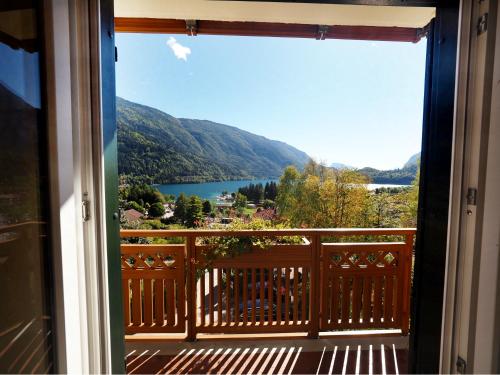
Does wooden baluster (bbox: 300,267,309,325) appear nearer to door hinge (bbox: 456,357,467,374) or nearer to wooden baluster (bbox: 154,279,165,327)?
door hinge (bbox: 456,357,467,374)

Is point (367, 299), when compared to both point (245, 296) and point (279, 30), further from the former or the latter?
point (279, 30)

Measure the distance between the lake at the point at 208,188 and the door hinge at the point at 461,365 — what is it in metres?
2.04

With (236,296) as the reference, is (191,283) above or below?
above

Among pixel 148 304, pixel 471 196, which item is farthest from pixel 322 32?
pixel 148 304

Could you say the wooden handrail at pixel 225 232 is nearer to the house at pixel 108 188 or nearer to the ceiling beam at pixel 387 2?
the house at pixel 108 188

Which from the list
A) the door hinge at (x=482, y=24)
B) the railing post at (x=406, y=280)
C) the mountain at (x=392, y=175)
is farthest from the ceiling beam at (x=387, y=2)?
the mountain at (x=392, y=175)

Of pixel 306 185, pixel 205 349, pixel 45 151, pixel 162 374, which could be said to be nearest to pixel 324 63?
pixel 306 185

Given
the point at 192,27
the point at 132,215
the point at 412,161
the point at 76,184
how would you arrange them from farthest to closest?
the point at 412,161
the point at 132,215
the point at 192,27
the point at 76,184

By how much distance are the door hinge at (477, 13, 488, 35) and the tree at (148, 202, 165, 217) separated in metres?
2.77

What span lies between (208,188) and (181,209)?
40 cm

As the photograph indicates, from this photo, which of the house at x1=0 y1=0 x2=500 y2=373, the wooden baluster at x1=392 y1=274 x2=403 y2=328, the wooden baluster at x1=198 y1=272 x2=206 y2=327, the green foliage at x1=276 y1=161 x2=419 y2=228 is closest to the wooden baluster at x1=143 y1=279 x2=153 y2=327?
the house at x1=0 y1=0 x2=500 y2=373

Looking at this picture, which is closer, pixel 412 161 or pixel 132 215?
pixel 132 215

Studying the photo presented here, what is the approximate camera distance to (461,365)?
105cm

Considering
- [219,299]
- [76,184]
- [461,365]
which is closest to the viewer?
[76,184]
